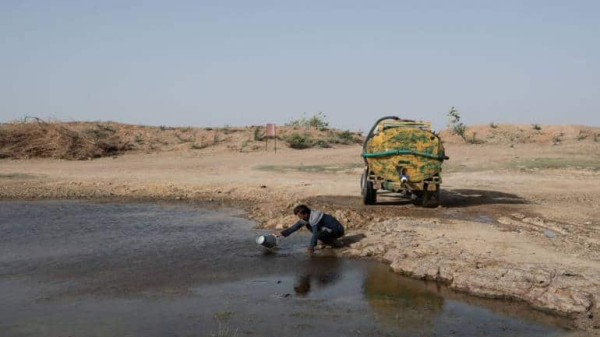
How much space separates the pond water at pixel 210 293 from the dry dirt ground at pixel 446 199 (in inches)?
21.2

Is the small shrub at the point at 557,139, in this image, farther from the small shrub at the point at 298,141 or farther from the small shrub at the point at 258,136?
the small shrub at the point at 258,136

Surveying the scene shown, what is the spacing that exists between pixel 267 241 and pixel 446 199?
679 centimetres

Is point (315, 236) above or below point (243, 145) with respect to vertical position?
below

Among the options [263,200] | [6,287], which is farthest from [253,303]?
[263,200]

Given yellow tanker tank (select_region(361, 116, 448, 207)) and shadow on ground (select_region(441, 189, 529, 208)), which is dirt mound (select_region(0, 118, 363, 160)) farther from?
yellow tanker tank (select_region(361, 116, 448, 207))

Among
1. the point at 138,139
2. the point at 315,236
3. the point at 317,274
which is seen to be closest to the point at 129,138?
the point at 138,139

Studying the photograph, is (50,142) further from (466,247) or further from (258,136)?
(466,247)

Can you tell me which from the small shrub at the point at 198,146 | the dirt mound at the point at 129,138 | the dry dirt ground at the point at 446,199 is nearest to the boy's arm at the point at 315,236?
the dry dirt ground at the point at 446,199

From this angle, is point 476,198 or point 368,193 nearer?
point 368,193

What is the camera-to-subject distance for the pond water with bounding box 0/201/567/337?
21.3ft

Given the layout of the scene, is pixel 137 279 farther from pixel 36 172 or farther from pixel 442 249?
pixel 36 172

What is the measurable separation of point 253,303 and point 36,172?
14.9 metres

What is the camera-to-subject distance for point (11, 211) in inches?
538

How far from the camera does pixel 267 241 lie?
9.91m
